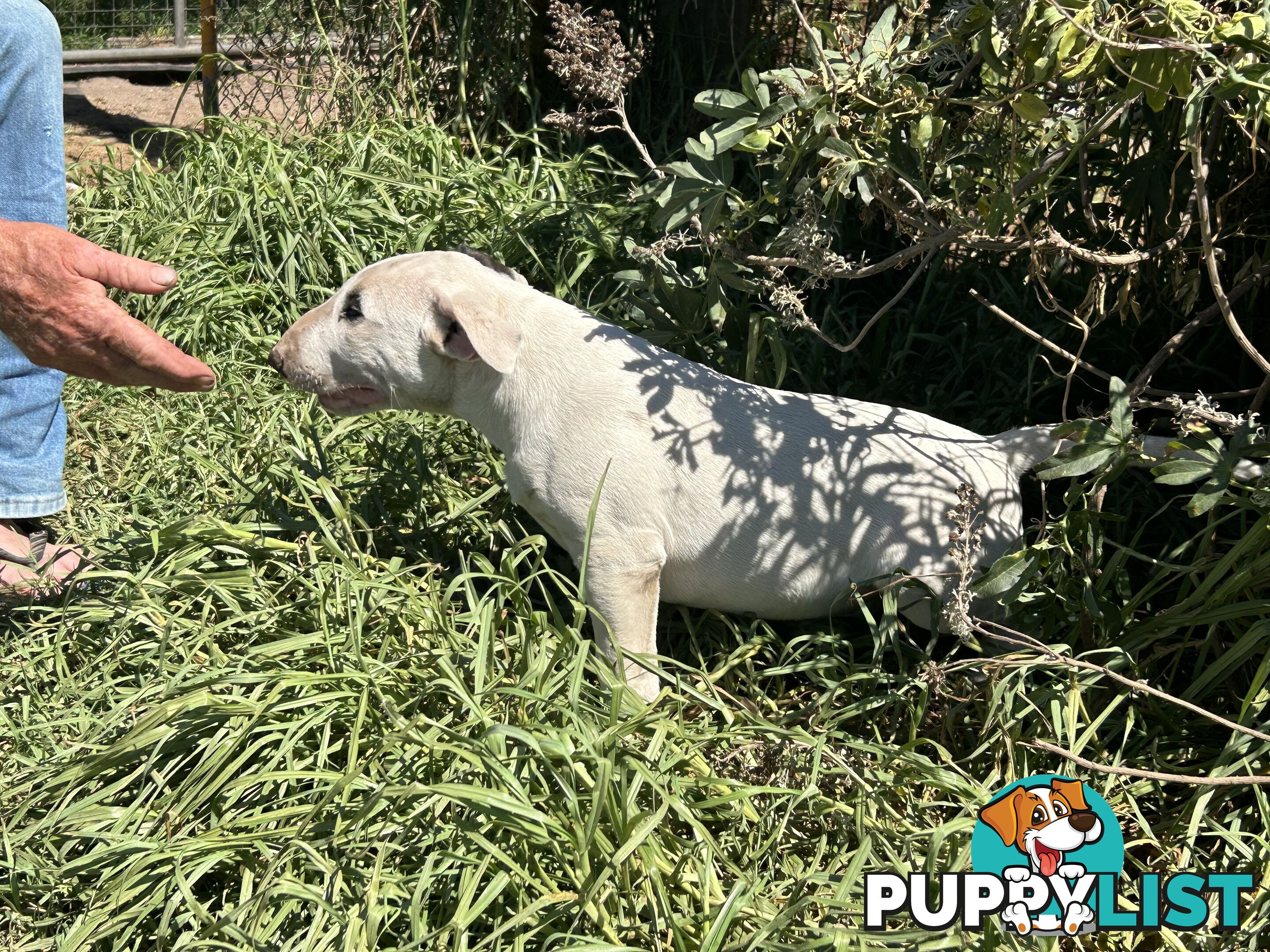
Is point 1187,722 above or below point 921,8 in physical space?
below

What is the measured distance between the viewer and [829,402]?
3.51m

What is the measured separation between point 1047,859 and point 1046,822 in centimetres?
11

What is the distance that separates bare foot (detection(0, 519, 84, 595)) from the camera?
3.55m

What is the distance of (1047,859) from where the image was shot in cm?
256

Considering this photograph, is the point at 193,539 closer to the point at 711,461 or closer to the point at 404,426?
the point at 404,426

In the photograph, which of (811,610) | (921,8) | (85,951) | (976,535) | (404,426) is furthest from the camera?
(404,426)

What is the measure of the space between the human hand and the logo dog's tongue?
94.3 inches

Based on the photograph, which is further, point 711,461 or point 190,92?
point 190,92

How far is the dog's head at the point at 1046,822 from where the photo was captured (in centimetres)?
257

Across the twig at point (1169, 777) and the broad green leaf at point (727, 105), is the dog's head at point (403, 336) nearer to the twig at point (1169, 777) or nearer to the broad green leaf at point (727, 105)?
the broad green leaf at point (727, 105)

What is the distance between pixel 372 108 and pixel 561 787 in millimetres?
4524

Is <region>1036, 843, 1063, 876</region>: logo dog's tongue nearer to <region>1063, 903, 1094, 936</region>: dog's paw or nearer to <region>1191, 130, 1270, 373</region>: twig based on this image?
<region>1063, 903, 1094, 936</region>: dog's paw

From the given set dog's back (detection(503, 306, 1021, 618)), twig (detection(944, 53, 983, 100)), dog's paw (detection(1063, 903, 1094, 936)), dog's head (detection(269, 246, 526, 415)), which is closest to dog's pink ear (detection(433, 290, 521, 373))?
dog's head (detection(269, 246, 526, 415))

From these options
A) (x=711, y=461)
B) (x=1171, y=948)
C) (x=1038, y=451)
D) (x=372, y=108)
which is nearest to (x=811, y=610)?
(x=711, y=461)
